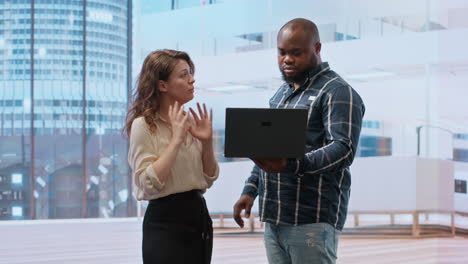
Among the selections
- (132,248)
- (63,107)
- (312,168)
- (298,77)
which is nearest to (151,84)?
(298,77)

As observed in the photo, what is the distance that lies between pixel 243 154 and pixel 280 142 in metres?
0.09

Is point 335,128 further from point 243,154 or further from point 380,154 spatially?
point 380,154

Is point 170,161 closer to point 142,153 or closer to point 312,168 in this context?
point 142,153

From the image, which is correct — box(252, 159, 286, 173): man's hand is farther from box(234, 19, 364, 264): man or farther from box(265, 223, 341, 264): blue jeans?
box(265, 223, 341, 264): blue jeans

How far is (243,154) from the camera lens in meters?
1.69

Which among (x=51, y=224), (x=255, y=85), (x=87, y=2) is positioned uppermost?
(x=87, y=2)

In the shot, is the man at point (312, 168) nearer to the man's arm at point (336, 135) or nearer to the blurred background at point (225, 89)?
the man's arm at point (336, 135)

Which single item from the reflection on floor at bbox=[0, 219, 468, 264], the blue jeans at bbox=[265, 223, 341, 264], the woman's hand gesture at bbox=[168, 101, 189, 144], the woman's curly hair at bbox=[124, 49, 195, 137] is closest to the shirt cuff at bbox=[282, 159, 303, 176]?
the blue jeans at bbox=[265, 223, 341, 264]

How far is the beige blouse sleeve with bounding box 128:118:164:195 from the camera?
1868 mm

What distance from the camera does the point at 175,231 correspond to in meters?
1.87

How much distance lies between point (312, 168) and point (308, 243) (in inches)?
8.4

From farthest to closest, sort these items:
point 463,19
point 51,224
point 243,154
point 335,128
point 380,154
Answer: point 51,224 < point 380,154 < point 463,19 < point 335,128 < point 243,154

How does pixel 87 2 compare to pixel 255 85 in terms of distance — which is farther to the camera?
pixel 87 2

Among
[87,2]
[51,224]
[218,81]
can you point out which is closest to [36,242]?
[51,224]
